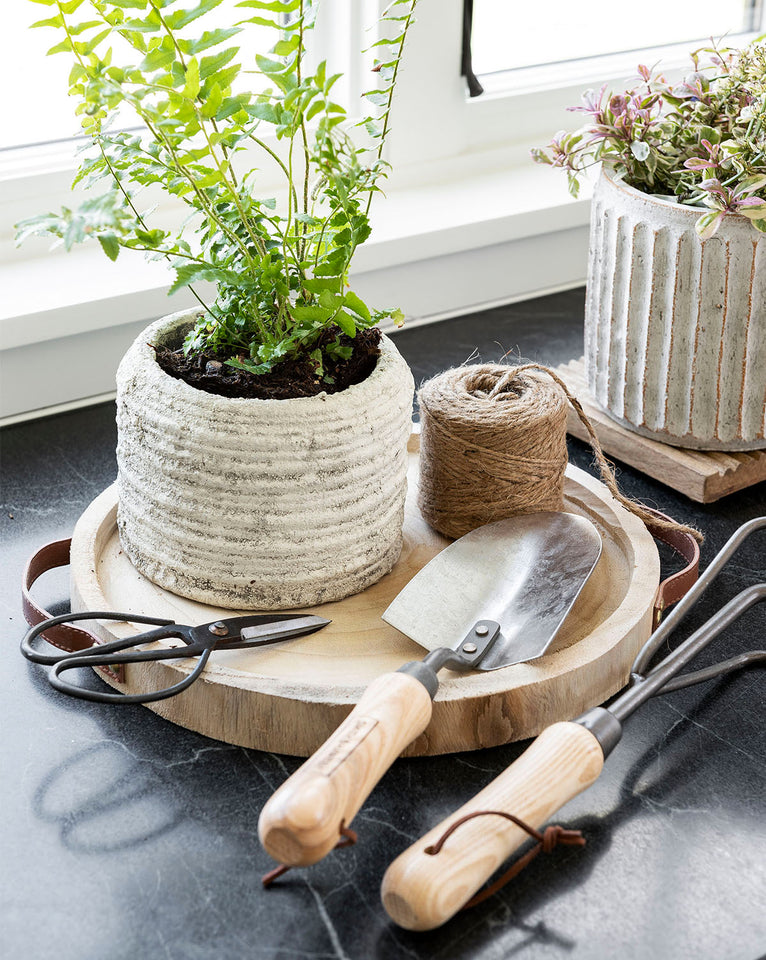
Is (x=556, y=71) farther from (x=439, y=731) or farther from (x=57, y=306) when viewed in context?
(x=439, y=731)

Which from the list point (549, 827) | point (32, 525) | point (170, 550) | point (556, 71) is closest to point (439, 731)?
point (549, 827)

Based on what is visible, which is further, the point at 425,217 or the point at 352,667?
the point at 425,217

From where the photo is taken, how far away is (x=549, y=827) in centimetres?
57

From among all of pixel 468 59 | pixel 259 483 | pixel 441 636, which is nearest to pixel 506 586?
pixel 441 636

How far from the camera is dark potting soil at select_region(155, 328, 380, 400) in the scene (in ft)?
2.24

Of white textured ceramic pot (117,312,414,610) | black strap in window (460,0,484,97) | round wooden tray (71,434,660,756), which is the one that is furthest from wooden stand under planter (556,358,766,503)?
black strap in window (460,0,484,97)

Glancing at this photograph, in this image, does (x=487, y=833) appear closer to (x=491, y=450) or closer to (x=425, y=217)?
(x=491, y=450)

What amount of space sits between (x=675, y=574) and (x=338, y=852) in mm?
333

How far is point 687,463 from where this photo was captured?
892 mm

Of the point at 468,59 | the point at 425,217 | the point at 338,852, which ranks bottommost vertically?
the point at 338,852

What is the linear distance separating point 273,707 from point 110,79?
0.35 metres

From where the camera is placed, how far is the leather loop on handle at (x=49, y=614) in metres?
0.69

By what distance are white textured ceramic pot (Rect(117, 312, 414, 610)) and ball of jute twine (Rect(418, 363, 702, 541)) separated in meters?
0.05

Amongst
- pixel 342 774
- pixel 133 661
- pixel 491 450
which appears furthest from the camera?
pixel 491 450
